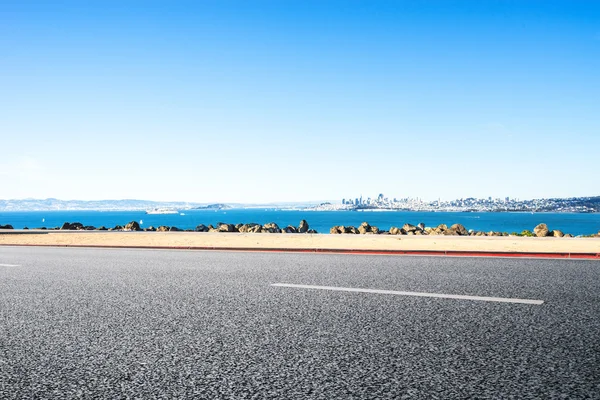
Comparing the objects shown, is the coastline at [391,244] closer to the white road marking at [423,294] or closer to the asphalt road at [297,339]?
the asphalt road at [297,339]

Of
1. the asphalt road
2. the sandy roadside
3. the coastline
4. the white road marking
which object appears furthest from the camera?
the sandy roadside

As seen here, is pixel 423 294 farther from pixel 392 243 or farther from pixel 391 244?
pixel 392 243

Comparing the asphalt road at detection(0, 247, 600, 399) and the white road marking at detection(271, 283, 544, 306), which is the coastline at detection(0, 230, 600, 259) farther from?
the white road marking at detection(271, 283, 544, 306)

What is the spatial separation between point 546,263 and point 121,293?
29.8 ft

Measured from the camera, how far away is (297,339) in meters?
4.87

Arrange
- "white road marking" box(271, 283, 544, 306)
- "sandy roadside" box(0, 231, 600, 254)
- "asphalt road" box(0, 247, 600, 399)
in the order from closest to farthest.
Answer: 1. "asphalt road" box(0, 247, 600, 399)
2. "white road marking" box(271, 283, 544, 306)
3. "sandy roadside" box(0, 231, 600, 254)

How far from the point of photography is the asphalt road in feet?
11.9

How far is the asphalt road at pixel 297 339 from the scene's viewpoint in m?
3.64

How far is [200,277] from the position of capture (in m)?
9.53

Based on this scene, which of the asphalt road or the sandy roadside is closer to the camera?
the asphalt road

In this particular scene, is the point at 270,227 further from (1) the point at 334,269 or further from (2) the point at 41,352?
(2) the point at 41,352

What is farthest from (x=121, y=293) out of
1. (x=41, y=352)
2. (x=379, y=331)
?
(x=379, y=331)

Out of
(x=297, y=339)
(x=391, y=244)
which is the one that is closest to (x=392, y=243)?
(x=391, y=244)

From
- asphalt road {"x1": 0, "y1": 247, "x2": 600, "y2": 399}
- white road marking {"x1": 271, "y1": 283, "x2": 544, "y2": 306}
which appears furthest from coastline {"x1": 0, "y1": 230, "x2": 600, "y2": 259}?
white road marking {"x1": 271, "y1": 283, "x2": 544, "y2": 306}
